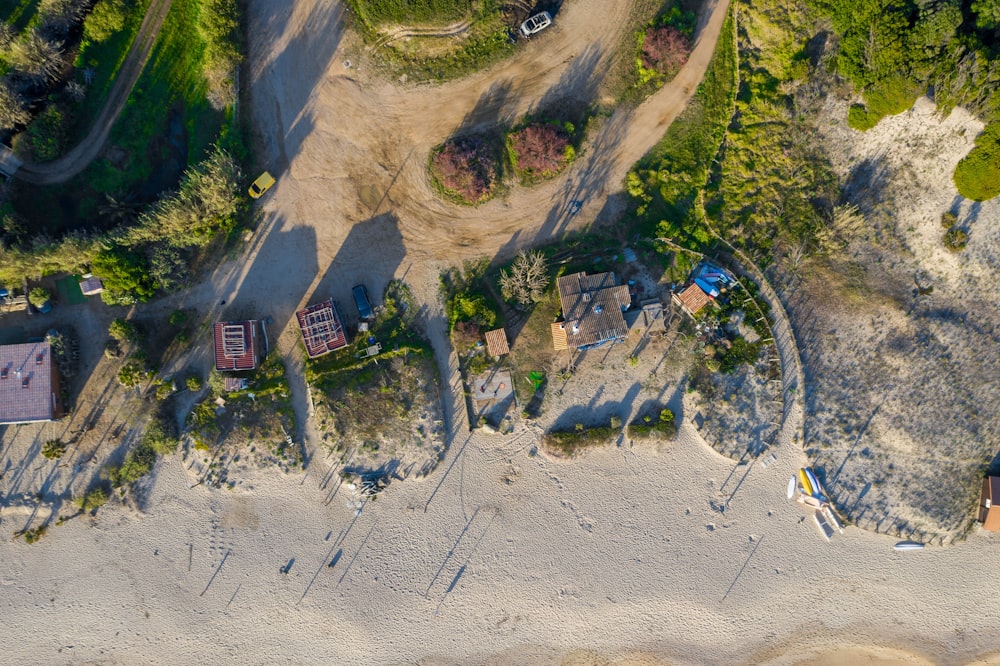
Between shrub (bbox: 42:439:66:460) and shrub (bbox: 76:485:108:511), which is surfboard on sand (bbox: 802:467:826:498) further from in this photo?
shrub (bbox: 42:439:66:460)

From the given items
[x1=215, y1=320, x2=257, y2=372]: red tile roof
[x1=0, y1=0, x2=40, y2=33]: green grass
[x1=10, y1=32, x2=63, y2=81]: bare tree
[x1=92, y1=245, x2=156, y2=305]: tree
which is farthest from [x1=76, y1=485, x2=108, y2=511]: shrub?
[x1=0, y1=0, x2=40, y2=33]: green grass

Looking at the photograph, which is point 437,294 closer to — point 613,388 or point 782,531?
point 613,388

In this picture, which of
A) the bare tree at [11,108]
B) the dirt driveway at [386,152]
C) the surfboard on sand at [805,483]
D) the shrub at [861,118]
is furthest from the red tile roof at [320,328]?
the shrub at [861,118]

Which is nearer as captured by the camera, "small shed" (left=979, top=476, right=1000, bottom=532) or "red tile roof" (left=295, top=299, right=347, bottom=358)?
"red tile roof" (left=295, top=299, right=347, bottom=358)

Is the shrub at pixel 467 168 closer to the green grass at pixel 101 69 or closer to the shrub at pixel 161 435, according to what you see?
the green grass at pixel 101 69

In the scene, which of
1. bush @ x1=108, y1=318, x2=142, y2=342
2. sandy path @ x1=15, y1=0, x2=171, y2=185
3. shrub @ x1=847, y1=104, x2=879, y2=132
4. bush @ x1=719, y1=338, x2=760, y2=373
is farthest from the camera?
bush @ x1=719, y1=338, x2=760, y2=373

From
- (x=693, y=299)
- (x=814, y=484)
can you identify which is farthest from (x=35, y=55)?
(x=814, y=484)
